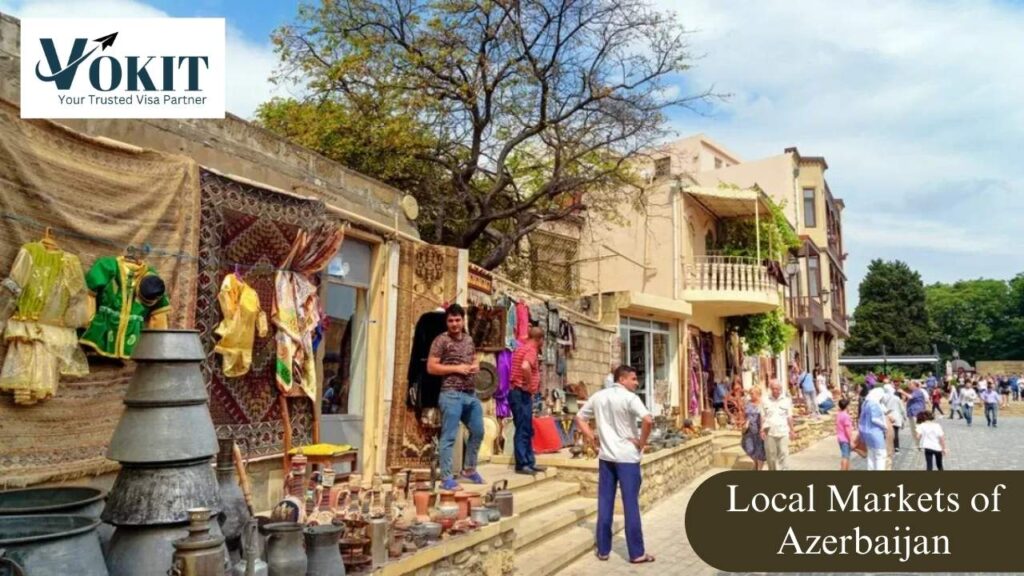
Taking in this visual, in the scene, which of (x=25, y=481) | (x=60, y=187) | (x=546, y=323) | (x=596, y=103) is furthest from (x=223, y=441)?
(x=596, y=103)

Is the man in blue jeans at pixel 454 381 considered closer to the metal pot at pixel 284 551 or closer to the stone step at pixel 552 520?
the stone step at pixel 552 520

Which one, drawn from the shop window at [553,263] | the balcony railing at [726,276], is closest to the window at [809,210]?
the balcony railing at [726,276]

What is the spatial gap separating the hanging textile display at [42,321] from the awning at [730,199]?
1555 cm

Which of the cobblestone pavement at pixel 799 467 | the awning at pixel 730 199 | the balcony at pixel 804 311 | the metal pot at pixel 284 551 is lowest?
the cobblestone pavement at pixel 799 467

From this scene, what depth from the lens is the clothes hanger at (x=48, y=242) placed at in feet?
12.8

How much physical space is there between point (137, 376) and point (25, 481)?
47.8 inches

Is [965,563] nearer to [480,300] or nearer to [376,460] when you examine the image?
[376,460]

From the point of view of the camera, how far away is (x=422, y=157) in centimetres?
1409

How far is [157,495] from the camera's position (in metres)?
2.93

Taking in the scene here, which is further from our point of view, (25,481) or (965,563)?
(965,563)

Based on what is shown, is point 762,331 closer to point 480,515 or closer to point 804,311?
point 804,311

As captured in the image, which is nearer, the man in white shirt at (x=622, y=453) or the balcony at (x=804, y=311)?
the man in white shirt at (x=622, y=453)

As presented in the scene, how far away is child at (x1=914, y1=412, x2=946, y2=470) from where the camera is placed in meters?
10.5

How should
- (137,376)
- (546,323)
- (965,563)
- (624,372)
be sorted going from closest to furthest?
(137,376) → (965,563) → (624,372) → (546,323)
